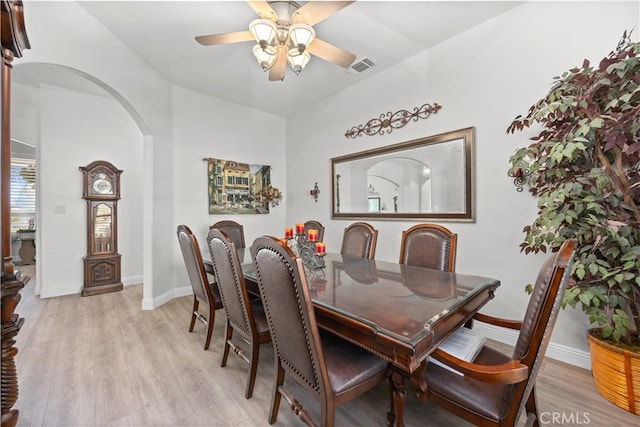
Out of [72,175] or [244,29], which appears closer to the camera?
[244,29]

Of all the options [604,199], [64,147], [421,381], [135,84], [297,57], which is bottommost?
[421,381]

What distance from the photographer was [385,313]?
1248 mm

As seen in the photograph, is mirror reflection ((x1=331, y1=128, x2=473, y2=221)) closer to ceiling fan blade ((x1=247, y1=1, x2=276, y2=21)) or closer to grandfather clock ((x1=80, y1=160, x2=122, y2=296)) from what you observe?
ceiling fan blade ((x1=247, y1=1, x2=276, y2=21))

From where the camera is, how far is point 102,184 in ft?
13.6

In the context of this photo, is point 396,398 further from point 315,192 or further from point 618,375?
point 315,192

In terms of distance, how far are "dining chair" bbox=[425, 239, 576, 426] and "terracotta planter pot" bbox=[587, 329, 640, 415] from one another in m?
0.92

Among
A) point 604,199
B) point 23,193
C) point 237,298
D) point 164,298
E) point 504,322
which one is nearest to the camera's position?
point 504,322

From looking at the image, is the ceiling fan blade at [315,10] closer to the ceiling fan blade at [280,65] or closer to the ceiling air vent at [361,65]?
the ceiling fan blade at [280,65]

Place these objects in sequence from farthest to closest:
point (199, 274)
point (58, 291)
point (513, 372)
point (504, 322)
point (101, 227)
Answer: point (101, 227) < point (58, 291) < point (199, 274) < point (504, 322) < point (513, 372)

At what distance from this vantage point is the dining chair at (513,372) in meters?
0.96

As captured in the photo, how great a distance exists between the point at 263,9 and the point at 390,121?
1955 millimetres

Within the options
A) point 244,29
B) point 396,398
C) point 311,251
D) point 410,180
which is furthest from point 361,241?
point 244,29

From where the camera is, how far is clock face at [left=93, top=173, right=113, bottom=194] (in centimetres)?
408

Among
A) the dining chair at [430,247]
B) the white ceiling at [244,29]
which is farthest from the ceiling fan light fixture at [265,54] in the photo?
the dining chair at [430,247]
